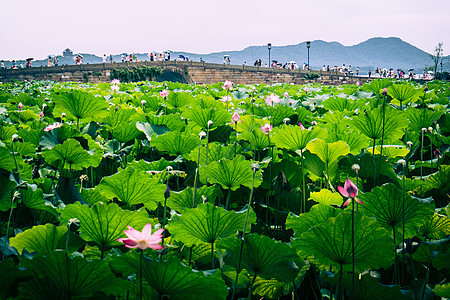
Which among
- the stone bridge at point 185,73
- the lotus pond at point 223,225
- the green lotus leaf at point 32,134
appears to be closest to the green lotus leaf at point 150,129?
the lotus pond at point 223,225

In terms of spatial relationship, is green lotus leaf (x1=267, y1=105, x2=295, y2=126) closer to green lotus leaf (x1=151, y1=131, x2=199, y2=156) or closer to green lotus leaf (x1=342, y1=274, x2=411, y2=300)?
green lotus leaf (x1=151, y1=131, x2=199, y2=156)

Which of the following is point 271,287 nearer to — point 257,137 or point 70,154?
point 257,137

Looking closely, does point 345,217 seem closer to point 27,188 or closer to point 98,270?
point 98,270

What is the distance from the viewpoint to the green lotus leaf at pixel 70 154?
1.37 metres

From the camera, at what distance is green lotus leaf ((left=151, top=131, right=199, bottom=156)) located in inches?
62.0

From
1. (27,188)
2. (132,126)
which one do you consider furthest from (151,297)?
(132,126)

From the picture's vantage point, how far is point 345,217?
0.78 m

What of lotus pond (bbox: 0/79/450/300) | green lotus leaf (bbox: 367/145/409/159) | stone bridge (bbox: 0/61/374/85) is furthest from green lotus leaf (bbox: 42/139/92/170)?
stone bridge (bbox: 0/61/374/85)

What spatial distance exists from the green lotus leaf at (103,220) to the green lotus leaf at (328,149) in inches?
28.0

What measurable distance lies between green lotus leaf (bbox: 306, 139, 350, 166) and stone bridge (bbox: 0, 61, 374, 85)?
2876 centimetres

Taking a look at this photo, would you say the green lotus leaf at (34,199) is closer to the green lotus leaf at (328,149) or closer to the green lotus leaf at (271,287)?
the green lotus leaf at (271,287)

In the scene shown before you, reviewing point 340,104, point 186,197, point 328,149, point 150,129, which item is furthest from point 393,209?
point 340,104

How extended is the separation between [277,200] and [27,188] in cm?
89

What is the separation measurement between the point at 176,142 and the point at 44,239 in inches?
33.7
